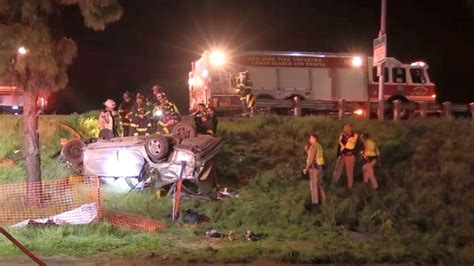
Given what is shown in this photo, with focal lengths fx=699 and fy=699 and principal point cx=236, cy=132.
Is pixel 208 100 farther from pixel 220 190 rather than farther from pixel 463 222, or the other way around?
pixel 463 222

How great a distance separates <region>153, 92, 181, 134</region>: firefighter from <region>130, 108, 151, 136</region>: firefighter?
29 cm

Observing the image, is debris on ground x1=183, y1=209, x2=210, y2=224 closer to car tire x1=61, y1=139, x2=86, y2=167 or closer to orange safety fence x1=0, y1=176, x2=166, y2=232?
orange safety fence x1=0, y1=176, x2=166, y2=232

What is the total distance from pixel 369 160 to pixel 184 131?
4.22 meters

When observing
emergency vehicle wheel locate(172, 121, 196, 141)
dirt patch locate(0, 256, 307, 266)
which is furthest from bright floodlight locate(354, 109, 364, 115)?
dirt patch locate(0, 256, 307, 266)

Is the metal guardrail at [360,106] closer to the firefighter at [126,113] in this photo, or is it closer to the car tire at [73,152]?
the firefighter at [126,113]

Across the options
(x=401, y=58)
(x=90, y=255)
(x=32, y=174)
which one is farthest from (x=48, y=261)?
(x=401, y=58)

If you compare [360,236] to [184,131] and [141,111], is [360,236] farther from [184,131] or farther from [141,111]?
[141,111]

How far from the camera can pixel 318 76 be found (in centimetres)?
2770

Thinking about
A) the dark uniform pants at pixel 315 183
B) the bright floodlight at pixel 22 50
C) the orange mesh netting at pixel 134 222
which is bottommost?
the orange mesh netting at pixel 134 222

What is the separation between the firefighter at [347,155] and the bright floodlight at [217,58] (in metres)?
11.7

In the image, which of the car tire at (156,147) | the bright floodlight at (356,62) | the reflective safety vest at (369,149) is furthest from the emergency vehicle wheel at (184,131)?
the bright floodlight at (356,62)

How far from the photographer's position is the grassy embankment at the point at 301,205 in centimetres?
1122

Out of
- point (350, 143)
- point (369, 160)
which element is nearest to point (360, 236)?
point (369, 160)

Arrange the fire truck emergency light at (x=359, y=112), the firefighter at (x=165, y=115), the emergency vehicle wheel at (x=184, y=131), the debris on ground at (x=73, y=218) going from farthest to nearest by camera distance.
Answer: the fire truck emergency light at (x=359, y=112)
the firefighter at (x=165, y=115)
the emergency vehicle wheel at (x=184, y=131)
the debris on ground at (x=73, y=218)
